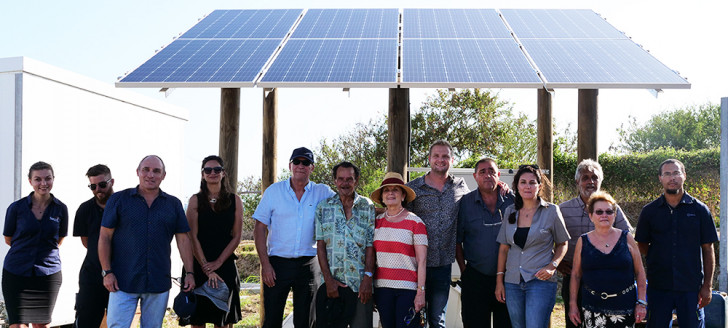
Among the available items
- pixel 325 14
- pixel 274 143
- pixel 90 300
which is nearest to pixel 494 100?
pixel 325 14

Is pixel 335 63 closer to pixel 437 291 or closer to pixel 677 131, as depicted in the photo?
pixel 437 291

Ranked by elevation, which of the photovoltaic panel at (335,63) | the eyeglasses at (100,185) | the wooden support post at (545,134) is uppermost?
the photovoltaic panel at (335,63)

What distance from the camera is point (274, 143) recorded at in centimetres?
806

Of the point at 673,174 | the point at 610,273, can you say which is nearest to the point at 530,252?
the point at 610,273

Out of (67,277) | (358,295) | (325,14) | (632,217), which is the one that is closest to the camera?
(358,295)

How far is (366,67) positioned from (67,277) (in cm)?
441

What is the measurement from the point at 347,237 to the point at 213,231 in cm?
121

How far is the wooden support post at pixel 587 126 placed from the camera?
7.26 m

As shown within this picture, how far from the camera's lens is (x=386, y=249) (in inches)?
211

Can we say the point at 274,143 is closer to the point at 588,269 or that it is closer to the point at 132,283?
the point at 132,283

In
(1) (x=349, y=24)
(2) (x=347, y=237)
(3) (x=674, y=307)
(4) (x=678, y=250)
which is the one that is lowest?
(3) (x=674, y=307)

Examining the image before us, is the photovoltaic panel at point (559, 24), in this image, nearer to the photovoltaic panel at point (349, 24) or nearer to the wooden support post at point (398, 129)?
the photovoltaic panel at point (349, 24)

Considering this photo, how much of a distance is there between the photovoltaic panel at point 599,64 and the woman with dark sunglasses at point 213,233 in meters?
3.26

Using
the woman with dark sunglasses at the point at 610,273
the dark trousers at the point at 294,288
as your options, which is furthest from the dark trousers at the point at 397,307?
the woman with dark sunglasses at the point at 610,273
